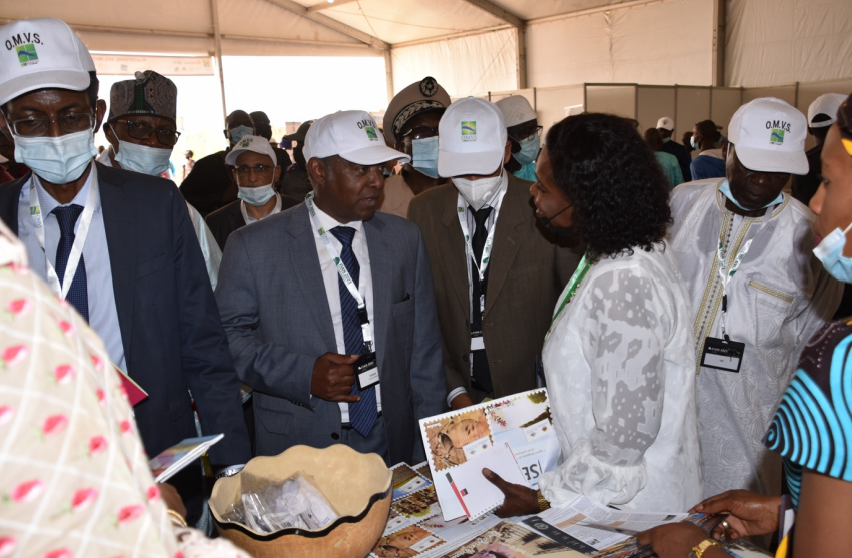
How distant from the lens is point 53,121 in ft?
5.61

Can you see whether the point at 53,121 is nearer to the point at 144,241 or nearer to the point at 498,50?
the point at 144,241

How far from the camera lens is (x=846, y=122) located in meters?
0.95

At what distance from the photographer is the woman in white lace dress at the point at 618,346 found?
5.06ft

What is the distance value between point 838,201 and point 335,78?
18953 millimetres

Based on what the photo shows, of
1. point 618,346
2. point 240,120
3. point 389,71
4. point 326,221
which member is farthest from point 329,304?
point 389,71

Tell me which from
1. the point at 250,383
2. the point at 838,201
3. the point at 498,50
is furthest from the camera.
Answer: the point at 498,50

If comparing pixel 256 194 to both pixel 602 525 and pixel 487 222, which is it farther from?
pixel 602 525

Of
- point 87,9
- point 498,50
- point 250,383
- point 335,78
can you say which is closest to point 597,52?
point 498,50

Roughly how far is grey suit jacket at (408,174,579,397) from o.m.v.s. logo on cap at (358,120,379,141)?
1.83ft

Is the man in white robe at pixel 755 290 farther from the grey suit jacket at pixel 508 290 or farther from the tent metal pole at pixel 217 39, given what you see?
the tent metal pole at pixel 217 39

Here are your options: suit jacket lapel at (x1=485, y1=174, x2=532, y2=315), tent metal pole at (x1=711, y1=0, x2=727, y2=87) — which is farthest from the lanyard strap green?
tent metal pole at (x1=711, y1=0, x2=727, y2=87)

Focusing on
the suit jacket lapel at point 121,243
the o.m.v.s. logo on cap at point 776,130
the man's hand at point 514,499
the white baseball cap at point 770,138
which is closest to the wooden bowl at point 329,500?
the man's hand at point 514,499

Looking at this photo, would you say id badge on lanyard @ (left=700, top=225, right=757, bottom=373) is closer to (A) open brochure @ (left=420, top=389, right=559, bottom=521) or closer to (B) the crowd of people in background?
(B) the crowd of people in background

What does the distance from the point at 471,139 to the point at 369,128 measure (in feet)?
1.70
